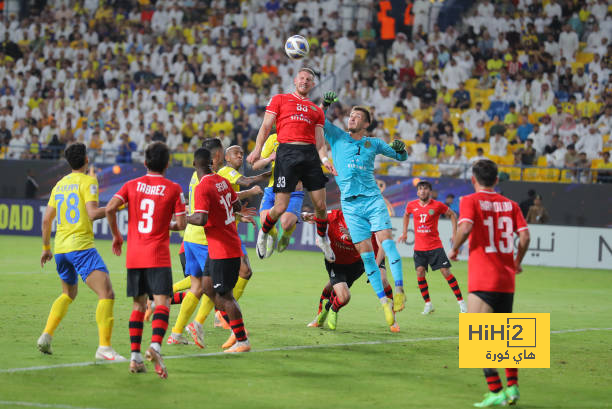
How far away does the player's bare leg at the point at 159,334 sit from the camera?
763 cm

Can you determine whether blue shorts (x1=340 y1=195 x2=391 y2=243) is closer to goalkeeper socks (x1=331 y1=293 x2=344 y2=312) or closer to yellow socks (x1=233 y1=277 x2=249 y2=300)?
goalkeeper socks (x1=331 y1=293 x2=344 y2=312)

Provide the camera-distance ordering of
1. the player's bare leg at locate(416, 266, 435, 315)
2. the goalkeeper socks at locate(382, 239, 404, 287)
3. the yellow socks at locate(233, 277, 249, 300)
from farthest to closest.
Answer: the player's bare leg at locate(416, 266, 435, 315) < the goalkeeper socks at locate(382, 239, 404, 287) < the yellow socks at locate(233, 277, 249, 300)

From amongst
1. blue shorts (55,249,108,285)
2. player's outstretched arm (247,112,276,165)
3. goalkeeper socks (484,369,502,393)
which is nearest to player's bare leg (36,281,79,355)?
blue shorts (55,249,108,285)

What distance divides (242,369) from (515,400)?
2663mm

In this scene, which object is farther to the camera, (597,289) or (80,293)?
(597,289)

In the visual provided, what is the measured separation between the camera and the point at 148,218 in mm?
7832

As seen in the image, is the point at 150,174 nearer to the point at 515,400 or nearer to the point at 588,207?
the point at 515,400

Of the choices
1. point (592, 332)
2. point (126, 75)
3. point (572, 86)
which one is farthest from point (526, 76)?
point (592, 332)

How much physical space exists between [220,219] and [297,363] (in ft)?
5.45

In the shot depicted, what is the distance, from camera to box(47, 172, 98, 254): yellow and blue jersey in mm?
8484

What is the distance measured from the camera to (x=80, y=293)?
46.5 ft

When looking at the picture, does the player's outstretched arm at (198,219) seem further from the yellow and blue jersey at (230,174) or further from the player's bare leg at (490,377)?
the player's bare leg at (490,377)

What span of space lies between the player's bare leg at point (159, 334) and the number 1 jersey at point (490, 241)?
2782mm

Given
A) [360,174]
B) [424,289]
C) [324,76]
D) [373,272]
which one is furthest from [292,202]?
[324,76]
